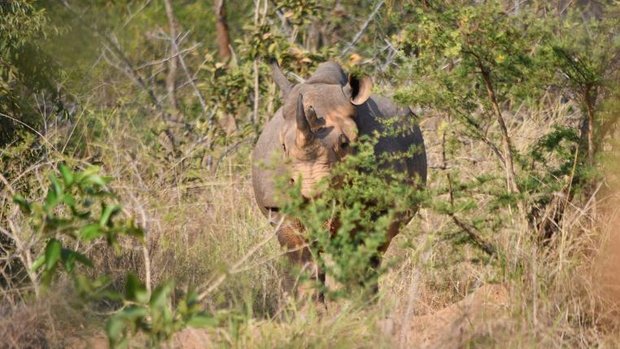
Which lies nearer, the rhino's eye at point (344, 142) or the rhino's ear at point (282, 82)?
the rhino's eye at point (344, 142)

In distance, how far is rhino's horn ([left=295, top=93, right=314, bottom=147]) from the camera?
7609 millimetres

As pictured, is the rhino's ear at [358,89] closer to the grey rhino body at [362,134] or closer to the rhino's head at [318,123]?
the rhino's head at [318,123]

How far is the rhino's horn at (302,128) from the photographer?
7609 millimetres

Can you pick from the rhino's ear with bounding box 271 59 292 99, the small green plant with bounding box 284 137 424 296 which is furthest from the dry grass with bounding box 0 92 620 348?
the rhino's ear with bounding box 271 59 292 99

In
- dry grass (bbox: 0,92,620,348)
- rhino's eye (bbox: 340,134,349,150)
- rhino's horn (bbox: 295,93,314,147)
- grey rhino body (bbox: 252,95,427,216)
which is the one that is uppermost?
rhino's horn (bbox: 295,93,314,147)

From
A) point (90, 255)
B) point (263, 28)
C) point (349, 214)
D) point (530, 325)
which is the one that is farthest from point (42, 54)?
point (530, 325)

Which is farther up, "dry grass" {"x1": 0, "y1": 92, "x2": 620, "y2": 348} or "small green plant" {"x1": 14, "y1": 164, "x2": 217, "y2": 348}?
"small green plant" {"x1": 14, "y1": 164, "x2": 217, "y2": 348}

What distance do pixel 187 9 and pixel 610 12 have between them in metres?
9.03

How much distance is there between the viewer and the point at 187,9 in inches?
615

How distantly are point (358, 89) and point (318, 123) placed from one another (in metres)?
0.55

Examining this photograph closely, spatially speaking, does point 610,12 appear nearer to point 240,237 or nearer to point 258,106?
point 240,237

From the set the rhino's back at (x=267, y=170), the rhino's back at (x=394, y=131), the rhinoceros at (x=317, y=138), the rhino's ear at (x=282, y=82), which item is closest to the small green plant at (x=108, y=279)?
the rhinoceros at (x=317, y=138)

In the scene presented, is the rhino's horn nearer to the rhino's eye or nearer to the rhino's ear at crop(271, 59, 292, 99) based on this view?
the rhino's eye

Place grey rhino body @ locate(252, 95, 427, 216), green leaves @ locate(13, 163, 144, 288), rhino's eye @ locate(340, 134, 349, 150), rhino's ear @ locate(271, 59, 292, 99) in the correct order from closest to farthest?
green leaves @ locate(13, 163, 144, 288) → rhino's eye @ locate(340, 134, 349, 150) → grey rhino body @ locate(252, 95, 427, 216) → rhino's ear @ locate(271, 59, 292, 99)
